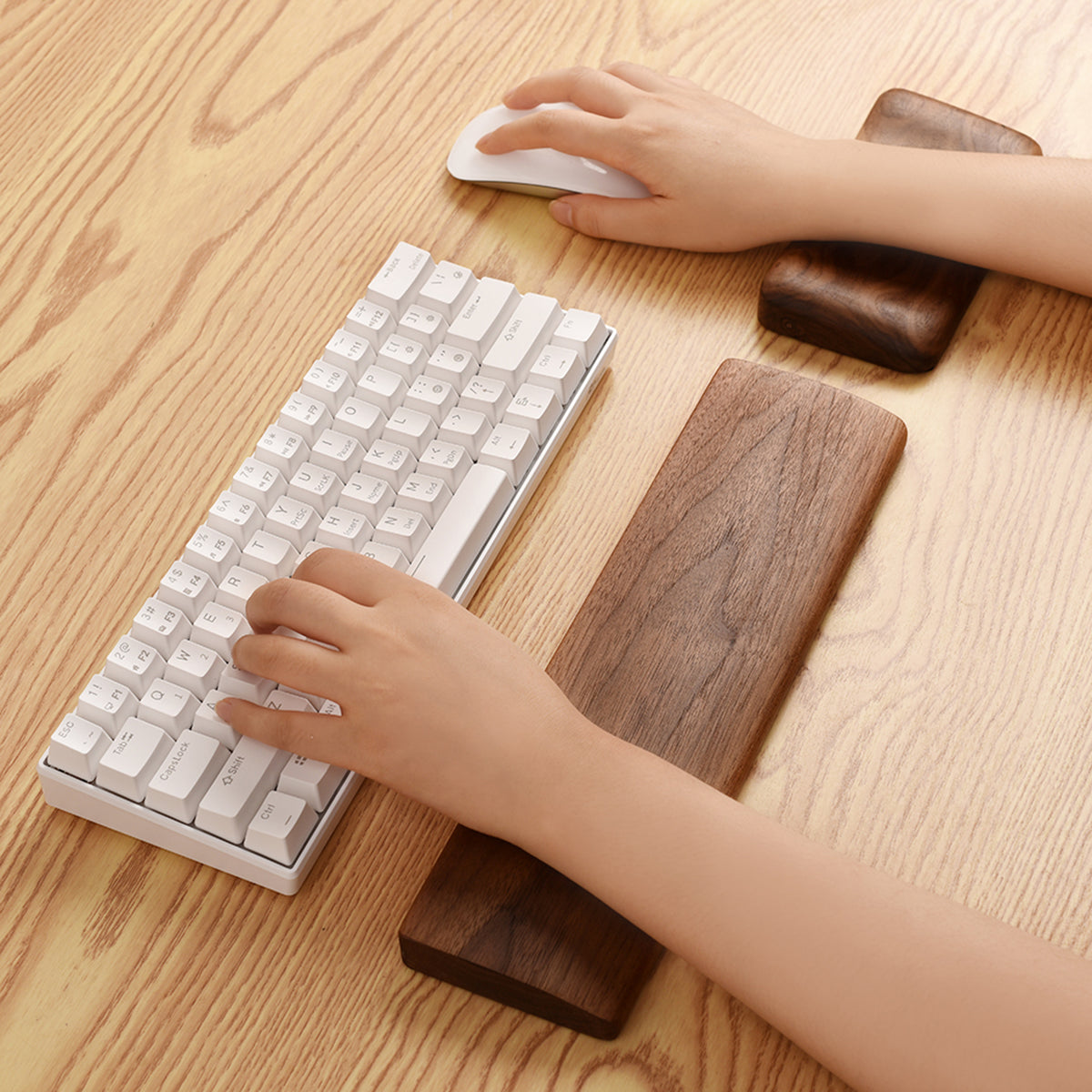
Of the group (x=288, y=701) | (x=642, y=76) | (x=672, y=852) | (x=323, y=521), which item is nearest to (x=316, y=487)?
(x=323, y=521)

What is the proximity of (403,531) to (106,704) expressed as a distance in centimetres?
17

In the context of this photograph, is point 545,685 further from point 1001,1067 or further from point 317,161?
point 317,161

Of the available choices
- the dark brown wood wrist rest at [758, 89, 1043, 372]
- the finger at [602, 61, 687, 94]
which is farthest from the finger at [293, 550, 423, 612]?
the finger at [602, 61, 687, 94]

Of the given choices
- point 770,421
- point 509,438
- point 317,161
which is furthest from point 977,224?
point 317,161

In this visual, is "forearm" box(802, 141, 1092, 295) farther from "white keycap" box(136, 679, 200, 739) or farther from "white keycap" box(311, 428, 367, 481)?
"white keycap" box(136, 679, 200, 739)

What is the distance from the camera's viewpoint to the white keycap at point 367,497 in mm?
690

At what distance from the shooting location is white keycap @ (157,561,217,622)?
0.65 metres

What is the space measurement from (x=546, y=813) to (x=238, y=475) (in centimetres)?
25

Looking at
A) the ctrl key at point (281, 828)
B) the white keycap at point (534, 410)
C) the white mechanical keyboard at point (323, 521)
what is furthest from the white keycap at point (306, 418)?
the ctrl key at point (281, 828)

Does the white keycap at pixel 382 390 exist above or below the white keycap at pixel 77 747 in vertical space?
above

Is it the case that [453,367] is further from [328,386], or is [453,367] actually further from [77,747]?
[77,747]

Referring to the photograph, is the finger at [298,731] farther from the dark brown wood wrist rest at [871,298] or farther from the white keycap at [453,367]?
the dark brown wood wrist rest at [871,298]

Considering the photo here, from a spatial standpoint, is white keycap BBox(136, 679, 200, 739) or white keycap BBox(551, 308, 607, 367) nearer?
white keycap BBox(136, 679, 200, 739)

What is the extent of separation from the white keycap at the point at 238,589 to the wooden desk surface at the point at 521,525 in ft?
0.23
